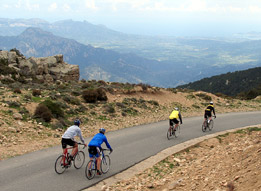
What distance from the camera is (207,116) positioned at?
61.0 ft

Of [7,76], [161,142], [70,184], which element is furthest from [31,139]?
[7,76]

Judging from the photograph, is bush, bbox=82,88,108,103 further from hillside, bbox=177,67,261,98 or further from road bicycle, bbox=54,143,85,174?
hillside, bbox=177,67,261,98

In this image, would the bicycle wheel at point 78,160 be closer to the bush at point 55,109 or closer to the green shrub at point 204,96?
the bush at point 55,109

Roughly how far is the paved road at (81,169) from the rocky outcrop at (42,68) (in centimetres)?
2306

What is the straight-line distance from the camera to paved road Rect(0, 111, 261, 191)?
9211 mm

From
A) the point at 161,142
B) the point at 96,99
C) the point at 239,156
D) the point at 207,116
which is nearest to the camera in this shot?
the point at 239,156

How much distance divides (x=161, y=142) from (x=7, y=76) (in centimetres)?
2318

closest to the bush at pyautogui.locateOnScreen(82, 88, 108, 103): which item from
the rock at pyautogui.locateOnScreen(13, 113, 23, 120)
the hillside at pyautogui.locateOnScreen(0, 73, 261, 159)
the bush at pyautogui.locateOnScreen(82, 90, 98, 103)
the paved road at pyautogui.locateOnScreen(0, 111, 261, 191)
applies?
the bush at pyautogui.locateOnScreen(82, 90, 98, 103)

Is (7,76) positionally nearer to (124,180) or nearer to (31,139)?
(31,139)

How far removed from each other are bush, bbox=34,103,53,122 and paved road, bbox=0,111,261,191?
339 cm

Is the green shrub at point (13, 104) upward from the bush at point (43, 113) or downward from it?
upward

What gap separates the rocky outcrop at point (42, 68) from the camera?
1474 inches

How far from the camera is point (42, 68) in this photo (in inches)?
1540

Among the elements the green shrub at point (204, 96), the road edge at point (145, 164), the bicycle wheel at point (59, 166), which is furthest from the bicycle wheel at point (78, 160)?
the green shrub at point (204, 96)
